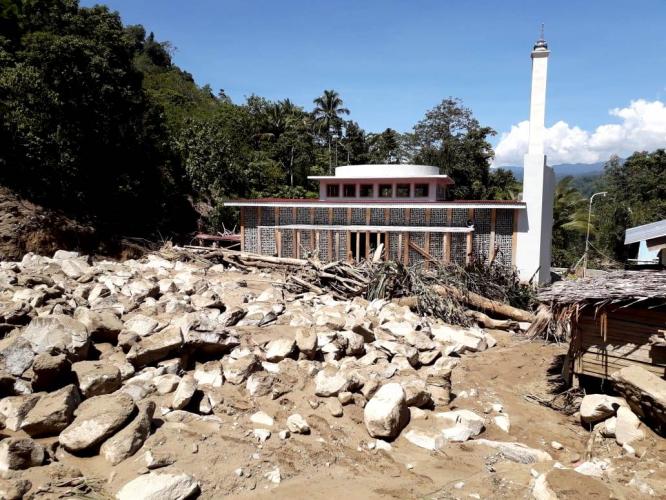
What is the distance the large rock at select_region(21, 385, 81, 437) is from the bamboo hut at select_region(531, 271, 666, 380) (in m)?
6.90

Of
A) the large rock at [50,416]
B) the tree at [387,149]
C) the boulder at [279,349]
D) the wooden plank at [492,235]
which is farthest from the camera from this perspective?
the tree at [387,149]

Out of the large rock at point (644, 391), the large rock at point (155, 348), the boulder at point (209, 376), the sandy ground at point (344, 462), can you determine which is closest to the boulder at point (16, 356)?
the large rock at point (155, 348)

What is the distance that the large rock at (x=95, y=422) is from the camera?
5.35 metres

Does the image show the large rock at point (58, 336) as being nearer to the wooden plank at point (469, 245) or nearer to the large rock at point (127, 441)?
the large rock at point (127, 441)

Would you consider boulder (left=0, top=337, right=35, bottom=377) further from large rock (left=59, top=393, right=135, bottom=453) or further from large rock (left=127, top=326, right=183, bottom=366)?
large rock (left=59, top=393, right=135, bottom=453)

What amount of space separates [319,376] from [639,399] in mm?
4476

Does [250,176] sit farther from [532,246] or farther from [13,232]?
[532,246]

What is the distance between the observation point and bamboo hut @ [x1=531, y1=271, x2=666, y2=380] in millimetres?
6789

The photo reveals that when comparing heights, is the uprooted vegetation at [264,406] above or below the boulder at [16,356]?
below

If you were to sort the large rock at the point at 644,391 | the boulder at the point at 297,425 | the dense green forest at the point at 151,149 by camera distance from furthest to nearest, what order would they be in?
the dense green forest at the point at 151,149, the boulder at the point at 297,425, the large rock at the point at 644,391

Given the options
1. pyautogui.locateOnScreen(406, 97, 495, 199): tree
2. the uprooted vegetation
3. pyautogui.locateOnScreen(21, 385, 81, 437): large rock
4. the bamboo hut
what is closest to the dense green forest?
pyautogui.locateOnScreen(406, 97, 495, 199): tree

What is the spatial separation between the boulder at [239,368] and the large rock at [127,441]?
1694 mm

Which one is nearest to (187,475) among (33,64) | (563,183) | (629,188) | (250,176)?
(33,64)

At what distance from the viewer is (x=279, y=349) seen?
8234 millimetres
